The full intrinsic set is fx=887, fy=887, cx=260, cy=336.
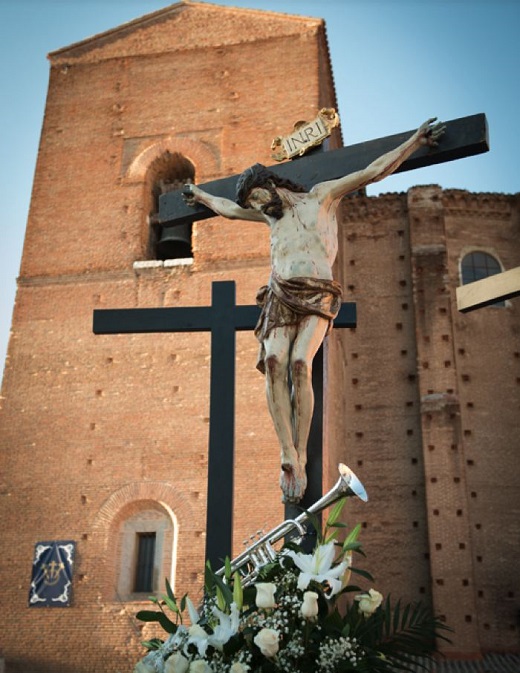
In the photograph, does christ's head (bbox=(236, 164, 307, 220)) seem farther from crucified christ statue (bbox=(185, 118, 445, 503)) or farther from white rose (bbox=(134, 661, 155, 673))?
white rose (bbox=(134, 661, 155, 673))

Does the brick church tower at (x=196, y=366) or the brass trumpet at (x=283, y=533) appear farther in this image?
the brick church tower at (x=196, y=366)

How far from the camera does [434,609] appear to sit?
14.7 meters

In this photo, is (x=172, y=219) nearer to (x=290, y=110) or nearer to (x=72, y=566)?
(x=72, y=566)

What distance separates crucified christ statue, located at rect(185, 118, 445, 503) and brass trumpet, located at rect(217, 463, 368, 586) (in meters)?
0.54

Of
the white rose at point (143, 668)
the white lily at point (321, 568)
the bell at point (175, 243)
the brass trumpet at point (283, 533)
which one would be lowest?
the white rose at point (143, 668)

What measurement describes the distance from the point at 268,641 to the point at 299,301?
1.89 meters

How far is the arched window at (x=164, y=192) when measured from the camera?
16.4 metres

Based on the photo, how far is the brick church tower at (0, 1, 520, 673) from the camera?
13914 millimetres

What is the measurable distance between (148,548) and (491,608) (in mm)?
5957

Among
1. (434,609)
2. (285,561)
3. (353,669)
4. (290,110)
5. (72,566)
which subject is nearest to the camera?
(353,669)

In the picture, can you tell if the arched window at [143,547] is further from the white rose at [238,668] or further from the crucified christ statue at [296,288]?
the white rose at [238,668]

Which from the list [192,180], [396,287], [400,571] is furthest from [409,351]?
[192,180]

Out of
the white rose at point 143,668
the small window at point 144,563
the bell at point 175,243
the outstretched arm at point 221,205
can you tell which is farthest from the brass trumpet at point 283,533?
the bell at point 175,243

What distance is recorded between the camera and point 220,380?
178 inches
